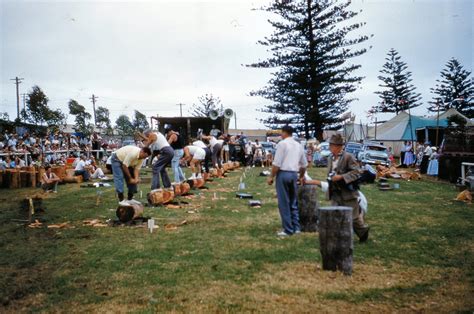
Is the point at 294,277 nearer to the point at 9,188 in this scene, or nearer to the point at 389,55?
the point at 9,188

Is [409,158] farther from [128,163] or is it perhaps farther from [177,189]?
[128,163]

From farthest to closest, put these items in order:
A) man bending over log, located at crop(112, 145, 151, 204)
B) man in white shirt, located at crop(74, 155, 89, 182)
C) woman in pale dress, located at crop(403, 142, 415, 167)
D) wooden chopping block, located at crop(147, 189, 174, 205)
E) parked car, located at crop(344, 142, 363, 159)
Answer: woman in pale dress, located at crop(403, 142, 415, 167) → parked car, located at crop(344, 142, 363, 159) → man in white shirt, located at crop(74, 155, 89, 182) → wooden chopping block, located at crop(147, 189, 174, 205) → man bending over log, located at crop(112, 145, 151, 204)

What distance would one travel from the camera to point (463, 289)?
15.3 feet

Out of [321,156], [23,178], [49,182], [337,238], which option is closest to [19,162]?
[23,178]

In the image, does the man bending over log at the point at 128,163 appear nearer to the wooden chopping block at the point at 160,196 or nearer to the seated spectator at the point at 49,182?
the wooden chopping block at the point at 160,196

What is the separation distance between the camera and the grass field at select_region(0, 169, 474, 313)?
4.26 m

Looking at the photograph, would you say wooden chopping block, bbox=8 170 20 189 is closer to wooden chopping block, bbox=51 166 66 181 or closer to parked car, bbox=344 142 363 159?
wooden chopping block, bbox=51 166 66 181

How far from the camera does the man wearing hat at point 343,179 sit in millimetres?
6041

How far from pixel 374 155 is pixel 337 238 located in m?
20.5

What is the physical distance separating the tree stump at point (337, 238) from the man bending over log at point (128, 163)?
4775 mm

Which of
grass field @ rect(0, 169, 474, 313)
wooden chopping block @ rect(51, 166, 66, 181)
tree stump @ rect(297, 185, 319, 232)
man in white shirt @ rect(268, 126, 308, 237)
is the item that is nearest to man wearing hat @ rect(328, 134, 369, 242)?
grass field @ rect(0, 169, 474, 313)

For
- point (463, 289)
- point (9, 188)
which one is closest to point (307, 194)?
point (463, 289)

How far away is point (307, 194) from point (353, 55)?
30195 mm

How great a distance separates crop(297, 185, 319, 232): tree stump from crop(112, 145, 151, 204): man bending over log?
3.52 meters
